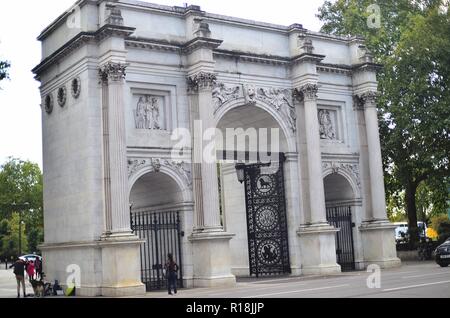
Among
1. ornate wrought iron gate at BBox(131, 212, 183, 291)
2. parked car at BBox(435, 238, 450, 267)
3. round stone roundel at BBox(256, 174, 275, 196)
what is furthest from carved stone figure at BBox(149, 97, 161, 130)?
parked car at BBox(435, 238, 450, 267)

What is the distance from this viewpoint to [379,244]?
30.2 metres

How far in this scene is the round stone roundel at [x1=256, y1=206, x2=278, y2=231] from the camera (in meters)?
29.3

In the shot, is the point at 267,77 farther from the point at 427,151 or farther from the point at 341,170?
the point at 427,151

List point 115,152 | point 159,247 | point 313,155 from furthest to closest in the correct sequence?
point 313,155 → point 159,247 → point 115,152

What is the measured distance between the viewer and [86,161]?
24016 millimetres

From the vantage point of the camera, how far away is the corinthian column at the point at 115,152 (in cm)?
2308

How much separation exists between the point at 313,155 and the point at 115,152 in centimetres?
934

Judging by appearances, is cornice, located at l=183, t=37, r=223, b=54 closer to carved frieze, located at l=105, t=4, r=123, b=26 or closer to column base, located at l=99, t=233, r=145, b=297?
carved frieze, located at l=105, t=4, r=123, b=26

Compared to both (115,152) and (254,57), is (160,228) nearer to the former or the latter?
(115,152)

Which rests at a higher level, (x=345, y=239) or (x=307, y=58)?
(x=307, y=58)

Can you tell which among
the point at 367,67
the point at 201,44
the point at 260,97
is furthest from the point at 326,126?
the point at 201,44

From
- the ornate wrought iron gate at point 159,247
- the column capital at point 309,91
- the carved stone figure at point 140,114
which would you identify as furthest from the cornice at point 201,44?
the ornate wrought iron gate at point 159,247

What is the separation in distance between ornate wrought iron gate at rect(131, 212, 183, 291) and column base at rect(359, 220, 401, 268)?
978 centimetres
